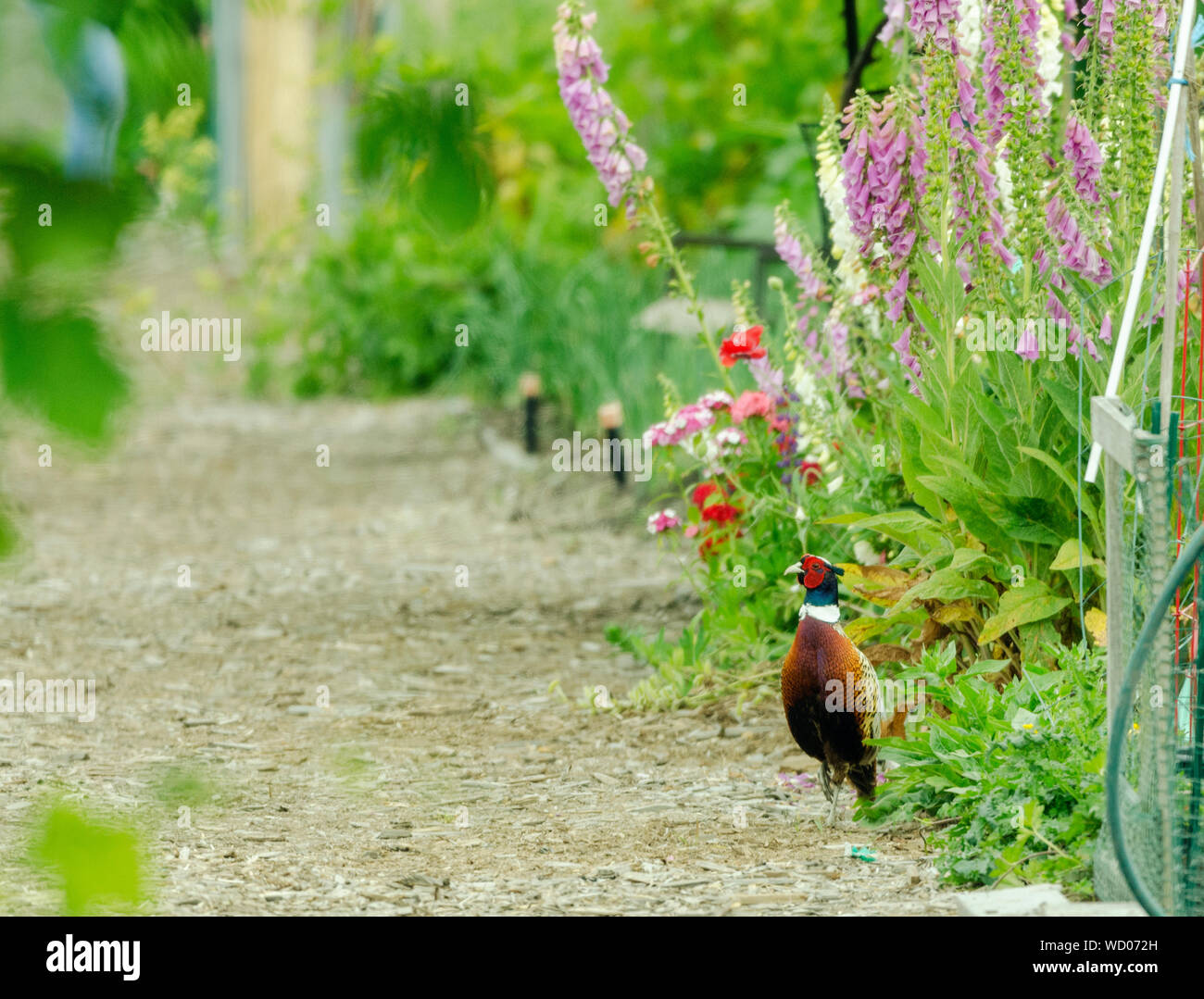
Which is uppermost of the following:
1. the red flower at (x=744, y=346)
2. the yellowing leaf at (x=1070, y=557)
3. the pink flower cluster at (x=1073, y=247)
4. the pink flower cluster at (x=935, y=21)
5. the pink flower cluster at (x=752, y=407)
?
→ the pink flower cluster at (x=935, y=21)

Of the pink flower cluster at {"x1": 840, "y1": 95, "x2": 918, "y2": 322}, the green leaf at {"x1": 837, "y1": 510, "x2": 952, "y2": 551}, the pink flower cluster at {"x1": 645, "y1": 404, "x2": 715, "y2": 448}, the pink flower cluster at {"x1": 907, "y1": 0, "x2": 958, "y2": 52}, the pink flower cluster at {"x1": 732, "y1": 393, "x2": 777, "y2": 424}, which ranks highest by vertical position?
the pink flower cluster at {"x1": 907, "y1": 0, "x2": 958, "y2": 52}

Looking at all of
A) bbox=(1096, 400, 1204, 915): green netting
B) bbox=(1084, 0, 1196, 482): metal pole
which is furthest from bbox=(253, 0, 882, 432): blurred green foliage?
bbox=(1096, 400, 1204, 915): green netting

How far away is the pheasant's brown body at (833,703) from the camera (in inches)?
131

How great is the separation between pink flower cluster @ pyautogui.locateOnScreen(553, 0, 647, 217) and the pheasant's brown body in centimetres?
166

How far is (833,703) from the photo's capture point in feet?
10.9

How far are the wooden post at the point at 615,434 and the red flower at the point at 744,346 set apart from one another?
2251mm

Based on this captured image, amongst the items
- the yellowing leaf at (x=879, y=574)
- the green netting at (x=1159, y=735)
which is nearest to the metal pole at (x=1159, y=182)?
the green netting at (x=1159, y=735)

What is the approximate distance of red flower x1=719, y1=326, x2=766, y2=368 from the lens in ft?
14.6

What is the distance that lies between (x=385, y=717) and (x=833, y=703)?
1.62 m

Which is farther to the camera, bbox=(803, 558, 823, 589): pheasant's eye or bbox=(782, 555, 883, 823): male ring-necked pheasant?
bbox=(803, 558, 823, 589): pheasant's eye

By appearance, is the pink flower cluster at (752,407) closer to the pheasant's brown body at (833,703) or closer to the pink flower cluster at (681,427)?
the pink flower cluster at (681,427)

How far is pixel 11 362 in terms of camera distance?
896 millimetres

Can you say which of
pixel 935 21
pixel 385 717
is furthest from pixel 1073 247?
pixel 385 717

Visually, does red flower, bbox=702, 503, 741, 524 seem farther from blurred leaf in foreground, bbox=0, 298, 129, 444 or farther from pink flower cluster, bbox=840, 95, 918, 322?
blurred leaf in foreground, bbox=0, 298, 129, 444
